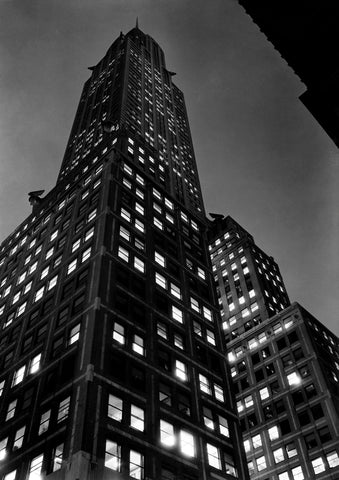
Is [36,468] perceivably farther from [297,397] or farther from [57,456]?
[297,397]

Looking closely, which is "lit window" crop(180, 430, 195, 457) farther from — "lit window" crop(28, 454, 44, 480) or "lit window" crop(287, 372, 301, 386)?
"lit window" crop(287, 372, 301, 386)

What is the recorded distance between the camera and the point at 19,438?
129 ft

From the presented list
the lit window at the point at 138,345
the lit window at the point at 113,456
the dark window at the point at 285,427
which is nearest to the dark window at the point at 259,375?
the dark window at the point at 285,427

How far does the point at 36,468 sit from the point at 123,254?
25.7 meters

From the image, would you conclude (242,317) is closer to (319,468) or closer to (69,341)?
(319,468)

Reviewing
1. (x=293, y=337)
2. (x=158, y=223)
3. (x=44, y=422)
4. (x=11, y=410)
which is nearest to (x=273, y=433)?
(x=293, y=337)

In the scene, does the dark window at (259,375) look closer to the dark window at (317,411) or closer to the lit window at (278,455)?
the dark window at (317,411)

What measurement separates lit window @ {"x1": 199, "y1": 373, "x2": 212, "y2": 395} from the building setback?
26655mm

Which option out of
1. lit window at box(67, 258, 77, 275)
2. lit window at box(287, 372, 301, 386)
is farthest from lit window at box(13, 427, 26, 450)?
lit window at box(287, 372, 301, 386)

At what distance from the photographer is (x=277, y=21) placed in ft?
88.2

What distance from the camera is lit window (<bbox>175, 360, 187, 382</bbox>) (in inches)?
1857

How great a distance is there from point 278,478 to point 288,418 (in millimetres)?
9217

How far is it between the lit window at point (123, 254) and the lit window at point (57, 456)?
23735 millimetres

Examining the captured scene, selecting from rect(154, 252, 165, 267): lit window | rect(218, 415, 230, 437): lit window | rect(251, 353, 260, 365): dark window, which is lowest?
rect(218, 415, 230, 437): lit window
